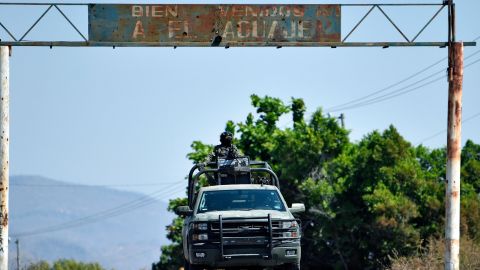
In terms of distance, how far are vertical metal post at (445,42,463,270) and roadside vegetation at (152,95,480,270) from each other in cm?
1391

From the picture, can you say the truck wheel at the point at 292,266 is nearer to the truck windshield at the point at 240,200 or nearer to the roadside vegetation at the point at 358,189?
the truck windshield at the point at 240,200

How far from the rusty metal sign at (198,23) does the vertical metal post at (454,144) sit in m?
3.66

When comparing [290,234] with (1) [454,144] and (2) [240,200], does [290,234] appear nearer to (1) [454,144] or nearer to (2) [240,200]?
(2) [240,200]

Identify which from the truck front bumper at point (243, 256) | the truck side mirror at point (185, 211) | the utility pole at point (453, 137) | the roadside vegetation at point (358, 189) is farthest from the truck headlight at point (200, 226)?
the roadside vegetation at point (358, 189)

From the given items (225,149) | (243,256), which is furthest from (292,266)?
(225,149)

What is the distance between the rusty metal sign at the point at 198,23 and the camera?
31078mm

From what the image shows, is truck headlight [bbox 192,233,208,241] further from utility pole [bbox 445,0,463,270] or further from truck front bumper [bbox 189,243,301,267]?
utility pole [bbox 445,0,463,270]

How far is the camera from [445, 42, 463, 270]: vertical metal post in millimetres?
30844

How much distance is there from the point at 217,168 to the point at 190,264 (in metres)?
3.95

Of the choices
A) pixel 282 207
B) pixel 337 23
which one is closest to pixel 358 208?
pixel 337 23

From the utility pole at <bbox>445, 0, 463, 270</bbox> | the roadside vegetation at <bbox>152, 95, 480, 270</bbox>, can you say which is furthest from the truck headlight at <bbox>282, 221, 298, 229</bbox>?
the roadside vegetation at <bbox>152, 95, 480, 270</bbox>

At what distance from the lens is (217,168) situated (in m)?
30.7

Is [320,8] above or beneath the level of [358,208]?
above

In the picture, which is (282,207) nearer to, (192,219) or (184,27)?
(192,219)
